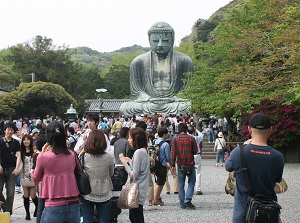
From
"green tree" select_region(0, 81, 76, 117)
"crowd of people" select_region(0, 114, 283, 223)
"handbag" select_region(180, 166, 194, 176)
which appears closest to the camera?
"crowd of people" select_region(0, 114, 283, 223)

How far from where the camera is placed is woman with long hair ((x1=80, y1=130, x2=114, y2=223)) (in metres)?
5.75

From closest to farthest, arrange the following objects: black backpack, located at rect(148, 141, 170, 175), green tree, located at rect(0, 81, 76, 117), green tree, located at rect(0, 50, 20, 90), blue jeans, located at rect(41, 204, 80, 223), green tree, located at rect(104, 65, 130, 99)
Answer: blue jeans, located at rect(41, 204, 80, 223), black backpack, located at rect(148, 141, 170, 175), green tree, located at rect(0, 81, 76, 117), green tree, located at rect(0, 50, 20, 90), green tree, located at rect(104, 65, 130, 99)

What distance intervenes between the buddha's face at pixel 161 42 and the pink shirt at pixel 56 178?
28583 mm

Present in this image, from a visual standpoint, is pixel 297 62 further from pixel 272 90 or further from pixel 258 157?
pixel 258 157

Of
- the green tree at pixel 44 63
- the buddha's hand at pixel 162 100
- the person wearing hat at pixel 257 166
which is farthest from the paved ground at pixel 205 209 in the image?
the green tree at pixel 44 63

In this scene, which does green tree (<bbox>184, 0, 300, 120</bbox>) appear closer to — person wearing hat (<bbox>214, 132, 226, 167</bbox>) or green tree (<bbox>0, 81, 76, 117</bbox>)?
person wearing hat (<bbox>214, 132, 226, 167</bbox>)

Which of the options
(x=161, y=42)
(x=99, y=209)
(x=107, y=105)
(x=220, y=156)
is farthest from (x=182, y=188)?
(x=107, y=105)

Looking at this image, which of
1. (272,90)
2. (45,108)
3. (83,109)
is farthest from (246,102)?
(83,109)

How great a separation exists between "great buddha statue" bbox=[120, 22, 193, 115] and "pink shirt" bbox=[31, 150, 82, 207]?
2730 cm

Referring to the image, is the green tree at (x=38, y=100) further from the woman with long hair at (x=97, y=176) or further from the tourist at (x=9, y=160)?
the woman with long hair at (x=97, y=176)

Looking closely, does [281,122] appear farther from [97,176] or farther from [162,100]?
[162,100]

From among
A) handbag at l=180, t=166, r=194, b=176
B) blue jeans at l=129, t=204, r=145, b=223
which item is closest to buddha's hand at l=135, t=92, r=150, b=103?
handbag at l=180, t=166, r=194, b=176

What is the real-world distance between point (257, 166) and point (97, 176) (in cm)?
200

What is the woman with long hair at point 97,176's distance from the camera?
5.75 metres
